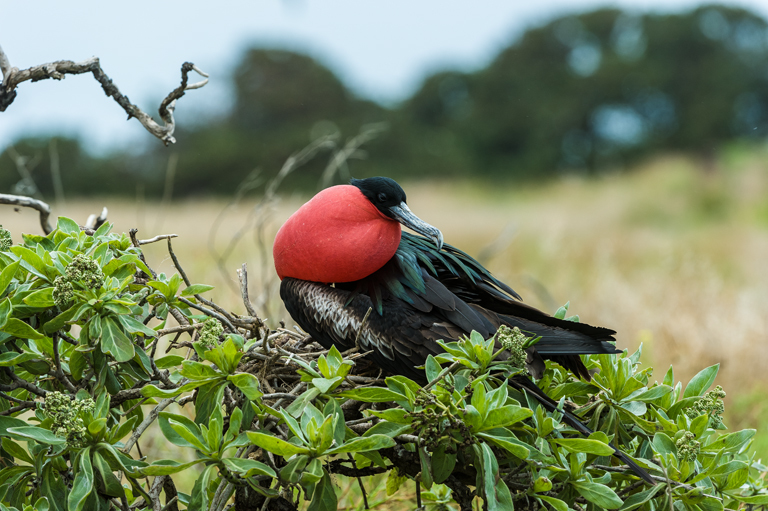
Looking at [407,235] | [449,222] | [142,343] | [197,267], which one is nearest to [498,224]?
[449,222]

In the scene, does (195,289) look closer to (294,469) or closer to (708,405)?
(294,469)

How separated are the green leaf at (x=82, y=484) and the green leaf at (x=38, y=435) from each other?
0.05 m

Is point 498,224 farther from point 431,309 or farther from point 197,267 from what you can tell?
point 431,309

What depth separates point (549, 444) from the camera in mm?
1167

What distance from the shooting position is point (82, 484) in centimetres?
107

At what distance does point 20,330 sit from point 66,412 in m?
0.20

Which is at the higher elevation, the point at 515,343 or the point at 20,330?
the point at 515,343

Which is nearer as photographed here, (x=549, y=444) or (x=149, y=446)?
(x=549, y=444)

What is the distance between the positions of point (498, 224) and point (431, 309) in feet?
28.2

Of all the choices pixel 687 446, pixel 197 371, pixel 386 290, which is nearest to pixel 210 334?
pixel 197 371

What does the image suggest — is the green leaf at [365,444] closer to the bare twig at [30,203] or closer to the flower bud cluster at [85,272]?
the flower bud cluster at [85,272]

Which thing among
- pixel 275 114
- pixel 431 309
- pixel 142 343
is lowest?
pixel 275 114

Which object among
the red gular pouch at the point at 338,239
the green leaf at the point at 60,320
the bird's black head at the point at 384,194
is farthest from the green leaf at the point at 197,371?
the bird's black head at the point at 384,194

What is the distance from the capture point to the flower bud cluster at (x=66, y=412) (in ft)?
3.43
